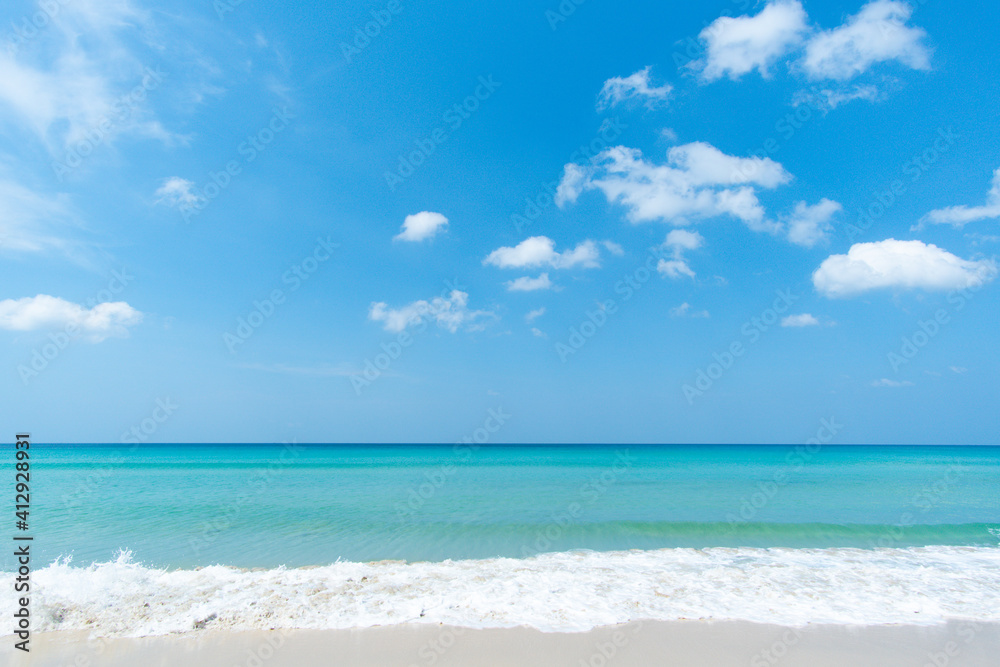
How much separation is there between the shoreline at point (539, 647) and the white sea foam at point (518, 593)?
11.5 inches

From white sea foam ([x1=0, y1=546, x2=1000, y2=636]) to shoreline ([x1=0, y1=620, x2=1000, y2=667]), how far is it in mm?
292

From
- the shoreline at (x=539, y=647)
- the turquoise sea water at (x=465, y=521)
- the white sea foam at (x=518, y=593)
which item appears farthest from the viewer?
the turquoise sea water at (x=465, y=521)

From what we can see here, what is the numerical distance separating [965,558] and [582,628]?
37.2ft

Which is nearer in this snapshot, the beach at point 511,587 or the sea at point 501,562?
the beach at point 511,587

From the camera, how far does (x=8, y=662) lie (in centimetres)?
650

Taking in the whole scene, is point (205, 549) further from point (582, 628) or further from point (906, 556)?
point (906, 556)

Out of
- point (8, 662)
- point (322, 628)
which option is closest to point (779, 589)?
point (322, 628)

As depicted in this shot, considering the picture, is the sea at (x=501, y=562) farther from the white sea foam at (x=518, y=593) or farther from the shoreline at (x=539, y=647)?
the shoreline at (x=539, y=647)

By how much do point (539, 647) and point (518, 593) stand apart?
2017 mm

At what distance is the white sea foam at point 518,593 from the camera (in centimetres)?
774

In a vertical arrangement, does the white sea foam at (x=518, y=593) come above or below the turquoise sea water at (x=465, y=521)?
above

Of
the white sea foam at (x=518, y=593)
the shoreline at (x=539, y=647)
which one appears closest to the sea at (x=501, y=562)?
the white sea foam at (x=518, y=593)

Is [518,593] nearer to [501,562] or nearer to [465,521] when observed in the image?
[501,562]

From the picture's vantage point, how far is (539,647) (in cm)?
682
